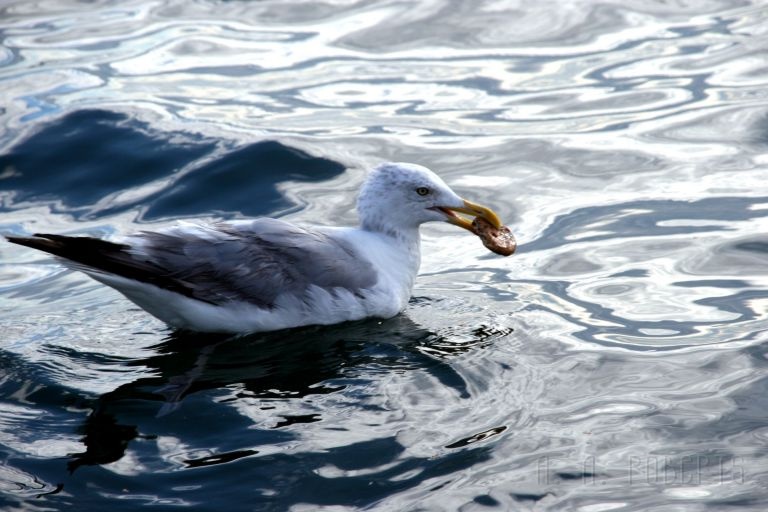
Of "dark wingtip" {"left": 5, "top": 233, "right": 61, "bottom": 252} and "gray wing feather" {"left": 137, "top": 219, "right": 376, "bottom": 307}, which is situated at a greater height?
"dark wingtip" {"left": 5, "top": 233, "right": 61, "bottom": 252}

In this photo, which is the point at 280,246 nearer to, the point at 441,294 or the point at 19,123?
the point at 441,294

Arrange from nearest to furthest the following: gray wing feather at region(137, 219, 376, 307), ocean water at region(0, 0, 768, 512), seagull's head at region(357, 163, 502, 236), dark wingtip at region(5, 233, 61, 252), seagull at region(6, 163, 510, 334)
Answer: ocean water at region(0, 0, 768, 512), dark wingtip at region(5, 233, 61, 252), seagull at region(6, 163, 510, 334), gray wing feather at region(137, 219, 376, 307), seagull's head at region(357, 163, 502, 236)

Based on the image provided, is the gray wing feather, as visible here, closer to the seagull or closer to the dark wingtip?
the seagull

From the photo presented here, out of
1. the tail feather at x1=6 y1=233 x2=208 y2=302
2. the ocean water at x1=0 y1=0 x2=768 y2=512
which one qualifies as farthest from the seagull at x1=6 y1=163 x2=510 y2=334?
the ocean water at x1=0 y1=0 x2=768 y2=512

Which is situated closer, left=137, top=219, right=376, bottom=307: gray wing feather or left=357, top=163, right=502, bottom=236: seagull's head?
left=137, top=219, right=376, bottom=307: gray wing feather

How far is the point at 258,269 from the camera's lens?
739 centimetres

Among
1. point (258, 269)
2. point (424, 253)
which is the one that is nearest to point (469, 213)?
point (424, 253)

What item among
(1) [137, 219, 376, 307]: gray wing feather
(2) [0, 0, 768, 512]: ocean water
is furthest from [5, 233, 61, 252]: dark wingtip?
(2) [0, 0, 768, 512]: ocean water

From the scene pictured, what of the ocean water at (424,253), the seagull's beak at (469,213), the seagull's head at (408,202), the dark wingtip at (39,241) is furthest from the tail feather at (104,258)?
the seagull's beak at (469,213)

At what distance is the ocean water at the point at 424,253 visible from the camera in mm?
5805

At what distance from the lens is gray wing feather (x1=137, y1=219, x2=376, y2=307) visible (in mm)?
7246

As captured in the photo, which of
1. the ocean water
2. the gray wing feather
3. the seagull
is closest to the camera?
the ocean water

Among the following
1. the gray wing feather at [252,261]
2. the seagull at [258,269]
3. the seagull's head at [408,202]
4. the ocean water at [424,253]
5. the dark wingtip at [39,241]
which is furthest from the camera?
the seagull's head at [408,202]

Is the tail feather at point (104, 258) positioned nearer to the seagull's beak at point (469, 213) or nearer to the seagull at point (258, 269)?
the seagull at point (258, 269)
